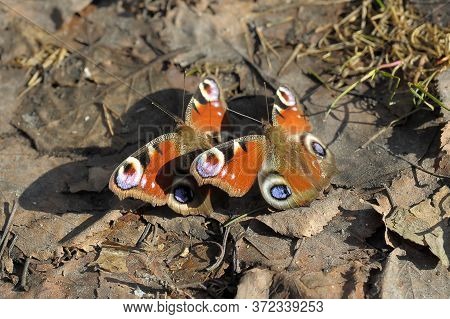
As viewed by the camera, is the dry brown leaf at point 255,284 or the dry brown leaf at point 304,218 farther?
the dry brown leaf at point 304,218

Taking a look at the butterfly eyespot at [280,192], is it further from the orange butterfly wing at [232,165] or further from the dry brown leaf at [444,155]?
the dry brown leaf at [444,155]

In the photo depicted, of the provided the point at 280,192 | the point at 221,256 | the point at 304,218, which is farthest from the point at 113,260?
the point at 304,218

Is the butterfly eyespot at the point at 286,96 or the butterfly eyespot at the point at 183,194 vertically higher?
the butterfly eyespot at the point at 286,96

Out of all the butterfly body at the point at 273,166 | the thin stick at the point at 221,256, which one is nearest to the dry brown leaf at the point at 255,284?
the thin stick at the point at 221,256

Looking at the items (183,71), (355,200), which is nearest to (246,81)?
(183,71)

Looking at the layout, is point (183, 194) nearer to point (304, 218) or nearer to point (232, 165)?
point (232, 165)

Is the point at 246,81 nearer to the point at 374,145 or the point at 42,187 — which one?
the point at 374,145
